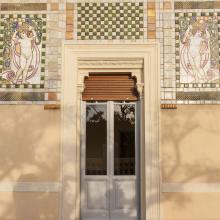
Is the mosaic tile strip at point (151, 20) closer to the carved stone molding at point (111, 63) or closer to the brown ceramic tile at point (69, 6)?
the carved stone molding at point (111, 63)

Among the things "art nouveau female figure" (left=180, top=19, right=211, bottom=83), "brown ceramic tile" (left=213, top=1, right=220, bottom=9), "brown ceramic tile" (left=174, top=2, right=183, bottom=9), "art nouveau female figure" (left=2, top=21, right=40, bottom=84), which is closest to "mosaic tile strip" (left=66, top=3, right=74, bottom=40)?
"art nouveau female figure" (left=2, top=21, right=40, bottom=84)

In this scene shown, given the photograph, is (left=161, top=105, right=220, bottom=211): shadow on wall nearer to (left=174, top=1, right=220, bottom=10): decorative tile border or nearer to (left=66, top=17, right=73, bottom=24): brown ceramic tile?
(left=174, top=1, right=220, bottom=10): decorative tile border

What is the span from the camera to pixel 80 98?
7.02 metres

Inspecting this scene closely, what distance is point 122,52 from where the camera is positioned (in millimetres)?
6867

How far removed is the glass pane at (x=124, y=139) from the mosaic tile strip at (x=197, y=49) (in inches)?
40.0

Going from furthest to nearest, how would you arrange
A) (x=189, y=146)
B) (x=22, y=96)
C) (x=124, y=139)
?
1. (x=124, y=139)
2. (x=22, y=96)
3. (x=189, y=146)

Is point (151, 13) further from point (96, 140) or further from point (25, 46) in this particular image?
point (96, 140)

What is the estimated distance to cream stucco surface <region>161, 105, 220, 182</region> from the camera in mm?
6602

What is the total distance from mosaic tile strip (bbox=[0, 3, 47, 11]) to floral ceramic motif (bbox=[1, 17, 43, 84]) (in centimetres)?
17

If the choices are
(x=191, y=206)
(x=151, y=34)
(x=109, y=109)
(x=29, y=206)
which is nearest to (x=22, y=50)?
(x=109, y=109)

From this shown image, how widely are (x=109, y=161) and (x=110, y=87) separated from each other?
4.15 ft

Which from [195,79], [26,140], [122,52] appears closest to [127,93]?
[122,52]

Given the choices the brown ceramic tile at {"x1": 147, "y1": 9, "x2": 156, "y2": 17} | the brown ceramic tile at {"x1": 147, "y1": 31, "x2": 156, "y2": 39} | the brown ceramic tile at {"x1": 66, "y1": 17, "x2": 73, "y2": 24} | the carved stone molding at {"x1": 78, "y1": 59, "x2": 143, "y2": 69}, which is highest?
the brown ceramic tile at {"x1": 147, "y1": 9, "x2": 156, "y2": 17}

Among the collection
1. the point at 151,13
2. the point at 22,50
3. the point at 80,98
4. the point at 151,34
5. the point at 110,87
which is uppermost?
the point at 151,13
